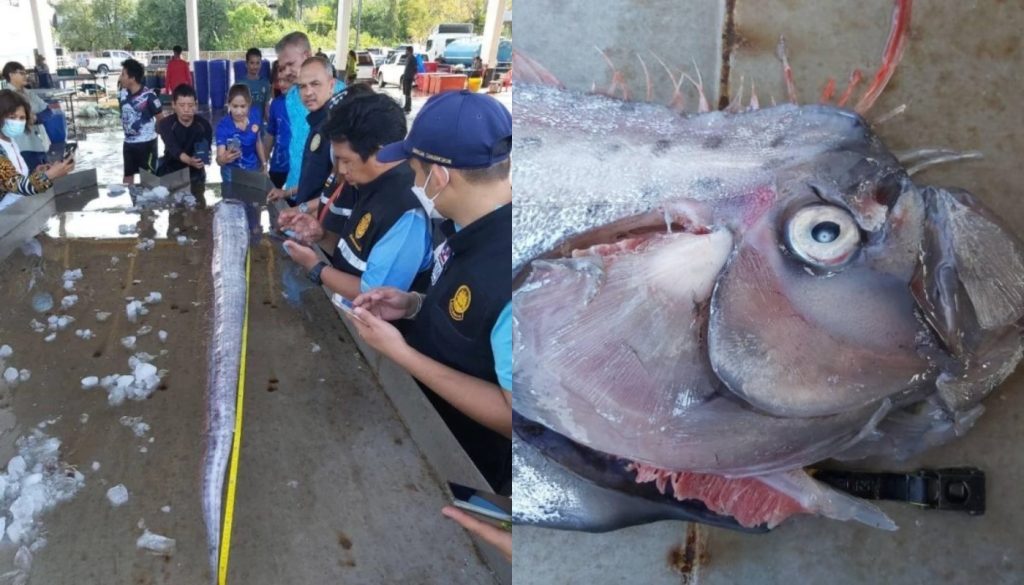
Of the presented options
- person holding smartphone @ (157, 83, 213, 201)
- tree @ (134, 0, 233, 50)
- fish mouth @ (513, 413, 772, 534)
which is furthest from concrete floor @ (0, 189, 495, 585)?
tree @ (134, 0, 233, 50)

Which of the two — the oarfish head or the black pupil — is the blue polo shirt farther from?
the black pupil

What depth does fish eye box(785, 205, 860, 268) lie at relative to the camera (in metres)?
1.03

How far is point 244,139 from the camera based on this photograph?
432 centimetres

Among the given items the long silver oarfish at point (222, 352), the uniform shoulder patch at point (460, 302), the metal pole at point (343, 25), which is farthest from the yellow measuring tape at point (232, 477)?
the metal pole at point (343, 25)

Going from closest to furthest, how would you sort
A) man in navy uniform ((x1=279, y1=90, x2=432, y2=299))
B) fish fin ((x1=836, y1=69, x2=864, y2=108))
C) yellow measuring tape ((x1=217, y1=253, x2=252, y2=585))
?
fish fin ((x1=836, y1=69, x2=864, y2=108)) → yellow measuring tape ((x1=217, y1=253, x2=252, y2=585)) → man in navy uniform ((x1=279, y1=90, x2=432, y2=299))

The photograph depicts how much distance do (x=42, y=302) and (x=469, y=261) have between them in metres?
2.14

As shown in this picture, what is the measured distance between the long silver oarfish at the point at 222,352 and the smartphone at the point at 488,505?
581mm

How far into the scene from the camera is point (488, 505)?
4.12 feet

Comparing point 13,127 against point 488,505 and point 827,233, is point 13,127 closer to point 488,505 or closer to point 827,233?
point 488,505

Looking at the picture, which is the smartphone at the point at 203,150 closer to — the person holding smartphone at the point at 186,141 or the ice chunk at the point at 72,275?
the person holding smartphone at the point at 186,141

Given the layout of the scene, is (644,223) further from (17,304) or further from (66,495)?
(17,304)

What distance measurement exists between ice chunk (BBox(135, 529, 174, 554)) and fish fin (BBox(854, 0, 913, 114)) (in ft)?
4.88

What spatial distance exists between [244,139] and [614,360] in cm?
376

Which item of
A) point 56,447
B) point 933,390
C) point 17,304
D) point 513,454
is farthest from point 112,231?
point 933,390
